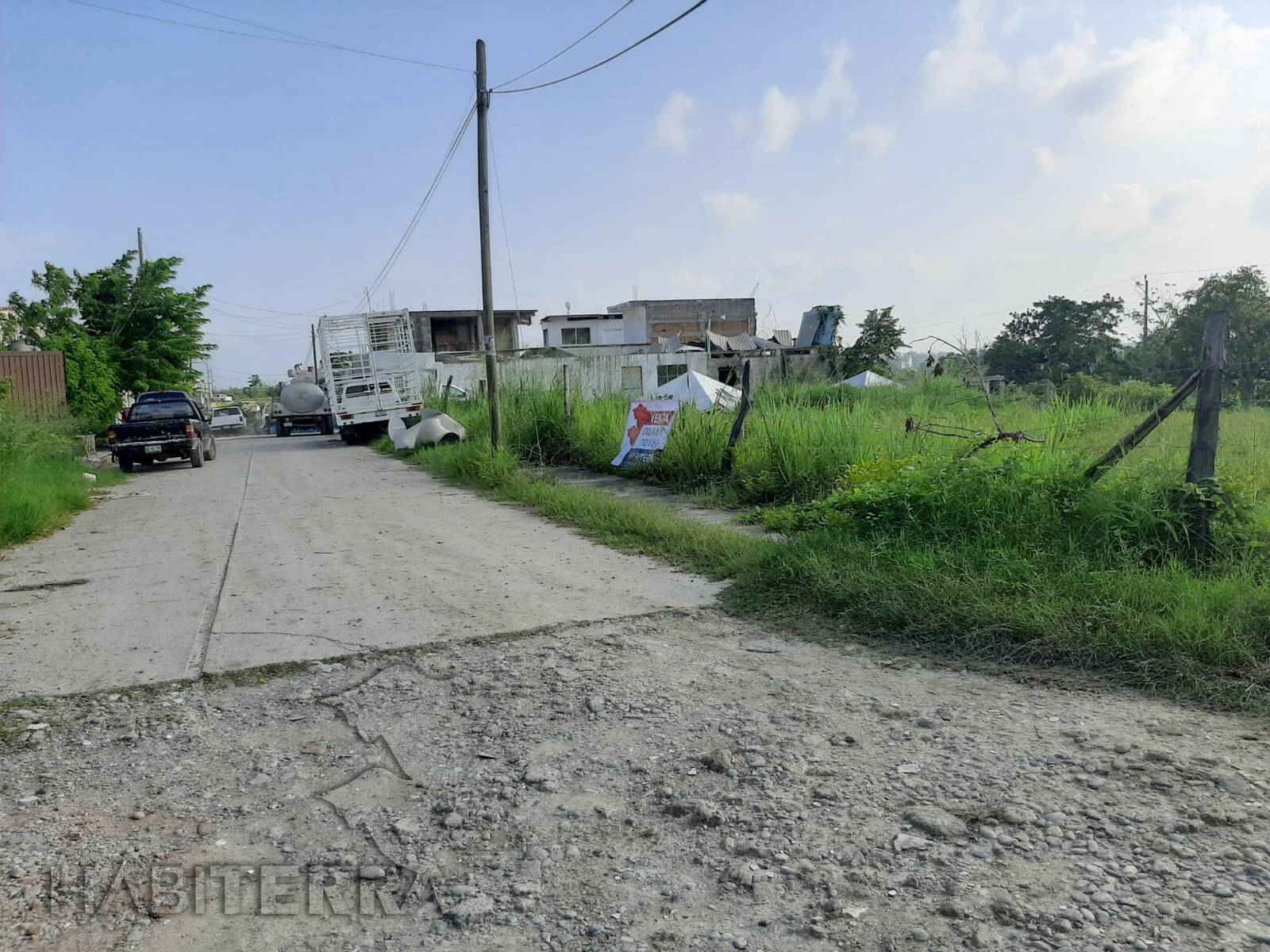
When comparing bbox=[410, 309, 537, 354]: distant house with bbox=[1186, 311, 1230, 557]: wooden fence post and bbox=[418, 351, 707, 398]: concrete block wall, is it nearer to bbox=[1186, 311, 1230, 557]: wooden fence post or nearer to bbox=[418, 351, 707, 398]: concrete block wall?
bbox=[418, 351, 707, 398]: concrete block wall

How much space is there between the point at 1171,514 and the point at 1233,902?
11.8 ft

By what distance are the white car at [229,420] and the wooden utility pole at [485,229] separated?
36.8 metres

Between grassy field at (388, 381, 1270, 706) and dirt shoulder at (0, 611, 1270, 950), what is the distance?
0.54m

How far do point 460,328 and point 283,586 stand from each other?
155 ft

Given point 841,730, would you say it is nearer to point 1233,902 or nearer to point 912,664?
point 912,664

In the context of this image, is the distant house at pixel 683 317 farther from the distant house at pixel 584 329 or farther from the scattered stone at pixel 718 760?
the scattered stone at pixel 718 760

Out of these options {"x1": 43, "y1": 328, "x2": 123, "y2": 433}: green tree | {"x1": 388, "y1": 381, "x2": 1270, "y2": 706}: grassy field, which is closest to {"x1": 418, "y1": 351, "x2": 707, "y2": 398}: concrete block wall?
{"x1": 388, "y1": 381, "x2": 1270, "y2": 706}: grassy field

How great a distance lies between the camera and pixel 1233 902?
272cm

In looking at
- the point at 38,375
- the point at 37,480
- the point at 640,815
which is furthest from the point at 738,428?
the point at 38,375

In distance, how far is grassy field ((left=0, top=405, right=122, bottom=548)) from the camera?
10.1 meters

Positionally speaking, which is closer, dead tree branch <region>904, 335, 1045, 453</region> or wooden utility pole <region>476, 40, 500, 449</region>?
dead tree branch <region>904, 335, 1045, 453</region>

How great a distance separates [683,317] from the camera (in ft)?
191

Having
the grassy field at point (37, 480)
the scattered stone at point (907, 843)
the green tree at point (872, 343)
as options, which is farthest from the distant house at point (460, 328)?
the scattered stone at point (907, 843)

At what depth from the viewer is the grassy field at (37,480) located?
33.3 feet
